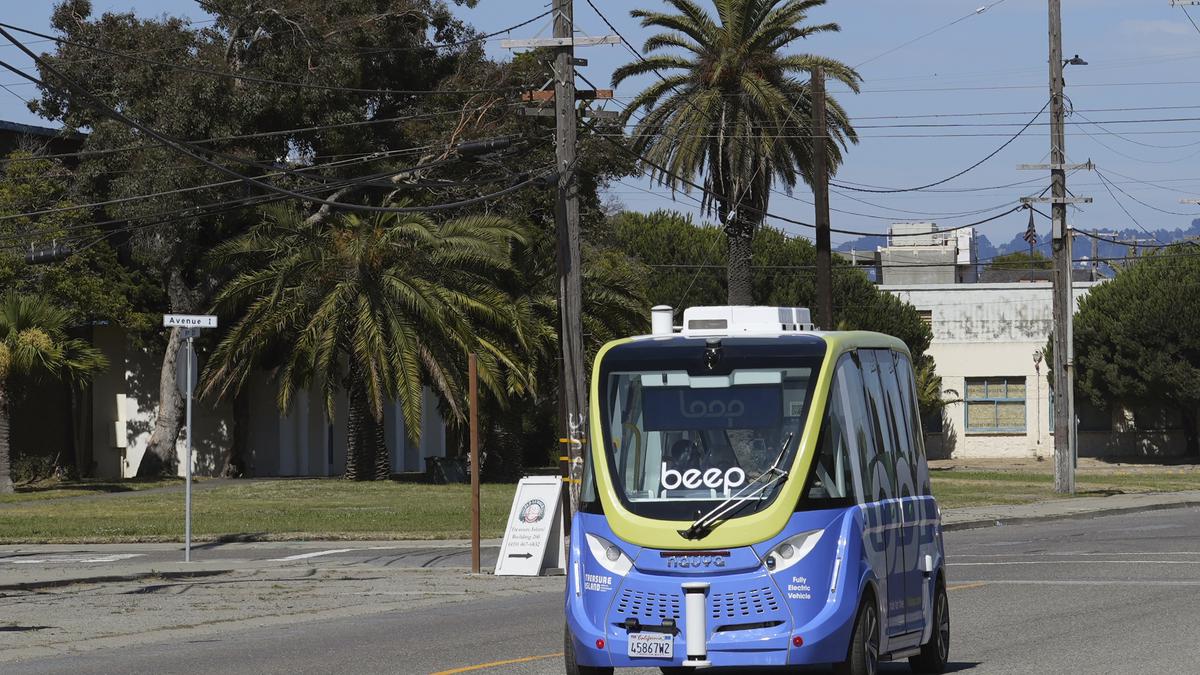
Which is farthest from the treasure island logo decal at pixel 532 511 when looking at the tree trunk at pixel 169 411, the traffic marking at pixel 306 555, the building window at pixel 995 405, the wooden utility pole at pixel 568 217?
the building window at pixel 995 405

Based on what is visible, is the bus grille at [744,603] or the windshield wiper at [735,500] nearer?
the bus grille at [744,603]

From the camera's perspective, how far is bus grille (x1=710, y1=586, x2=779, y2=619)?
9.60 meters

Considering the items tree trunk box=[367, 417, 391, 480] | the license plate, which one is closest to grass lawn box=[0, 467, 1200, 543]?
tree trunk box=[367, 417, 391, 480]

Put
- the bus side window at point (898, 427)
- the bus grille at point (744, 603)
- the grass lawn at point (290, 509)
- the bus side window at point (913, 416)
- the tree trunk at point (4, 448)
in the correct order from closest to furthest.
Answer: the bus grille at point (744, 603) → the bus side window at point (898, 427) → the bus side window at point (913, 416) → the grass lawn at point (290, 509) → the tree trunk at point (4, 448)

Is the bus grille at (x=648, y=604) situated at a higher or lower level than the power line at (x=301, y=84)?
lower

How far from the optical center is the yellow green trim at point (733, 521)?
9750 millimetres

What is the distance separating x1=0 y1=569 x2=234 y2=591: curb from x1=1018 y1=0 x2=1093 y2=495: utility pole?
2447 centimetres

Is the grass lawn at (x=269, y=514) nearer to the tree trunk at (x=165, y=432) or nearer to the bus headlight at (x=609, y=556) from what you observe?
the tree trunk at (x=165, y=432)

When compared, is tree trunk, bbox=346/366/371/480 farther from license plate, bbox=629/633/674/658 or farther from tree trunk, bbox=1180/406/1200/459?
tree trunk, bbox=1180/406/1200/459

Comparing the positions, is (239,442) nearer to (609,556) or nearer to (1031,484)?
(1031,484)

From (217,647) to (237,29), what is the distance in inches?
1206

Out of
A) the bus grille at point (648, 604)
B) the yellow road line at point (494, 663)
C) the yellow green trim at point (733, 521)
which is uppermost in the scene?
the yellow green trim at point (733, 521)

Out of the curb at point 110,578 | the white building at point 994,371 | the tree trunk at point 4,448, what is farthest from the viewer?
the white building at point 994,371

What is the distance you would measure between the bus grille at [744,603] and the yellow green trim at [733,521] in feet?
0.94
